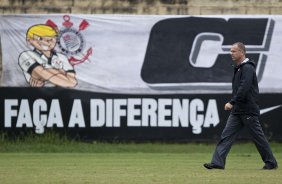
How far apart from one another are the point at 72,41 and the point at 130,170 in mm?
8271

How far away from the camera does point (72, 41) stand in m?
20.9

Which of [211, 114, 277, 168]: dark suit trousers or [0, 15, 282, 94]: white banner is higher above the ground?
[211, 114, 277, 168]: dark suit trousers

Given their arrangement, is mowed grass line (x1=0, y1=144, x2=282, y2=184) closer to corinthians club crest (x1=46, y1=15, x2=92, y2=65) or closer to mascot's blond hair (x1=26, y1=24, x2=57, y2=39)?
corinthians club crest (x1=46, y1=15, x2=92, y2=65)

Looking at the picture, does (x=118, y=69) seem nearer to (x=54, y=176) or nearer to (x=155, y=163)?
(x=155, y=163)

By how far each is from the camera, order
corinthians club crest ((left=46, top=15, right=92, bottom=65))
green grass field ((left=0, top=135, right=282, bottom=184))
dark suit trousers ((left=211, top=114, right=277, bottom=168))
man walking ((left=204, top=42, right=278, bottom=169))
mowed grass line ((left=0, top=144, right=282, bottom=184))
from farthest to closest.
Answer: corinthians club crest ((left=46, top=15, right=92, bottom=65))
dark suit trousers ((left=211, top=114, right=277, bottom=168))
man walking ((left=204, top=42, right=278, bottom=169))
green grass field ((left=0, top=135, right=282, bottom=184))
mowed grass line ((left=0, top=144, right=282, bottom=184))

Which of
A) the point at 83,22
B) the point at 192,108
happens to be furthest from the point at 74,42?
the point at 192,108

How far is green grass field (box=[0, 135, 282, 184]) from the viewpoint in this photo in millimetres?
11406

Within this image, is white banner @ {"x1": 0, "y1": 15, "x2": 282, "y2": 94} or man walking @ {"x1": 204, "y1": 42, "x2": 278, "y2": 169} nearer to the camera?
man walking @ {"x1": 204, "y1": 42, "x2": 278, "y2": 169}

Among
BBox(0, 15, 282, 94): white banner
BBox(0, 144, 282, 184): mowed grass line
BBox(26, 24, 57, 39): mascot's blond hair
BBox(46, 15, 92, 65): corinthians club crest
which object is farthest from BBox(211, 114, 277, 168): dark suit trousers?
BBox(26, 24, 57, 39): mascot's blond hair

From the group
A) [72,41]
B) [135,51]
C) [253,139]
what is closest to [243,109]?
[253,139]

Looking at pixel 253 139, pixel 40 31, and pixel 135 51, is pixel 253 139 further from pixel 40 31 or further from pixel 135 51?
pixel 40 31

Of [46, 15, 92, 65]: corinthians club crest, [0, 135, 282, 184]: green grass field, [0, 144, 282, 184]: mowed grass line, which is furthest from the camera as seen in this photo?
[46, 15, 92, 65]: corinthians club crest

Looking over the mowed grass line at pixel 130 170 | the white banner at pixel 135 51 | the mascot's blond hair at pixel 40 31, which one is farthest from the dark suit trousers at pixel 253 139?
the mascot's blond hair at pixel 40 31

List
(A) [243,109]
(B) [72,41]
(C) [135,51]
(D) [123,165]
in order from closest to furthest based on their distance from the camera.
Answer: (A) [243,109], (D) [123,165], (B) [72,41], (C) [135,51]
